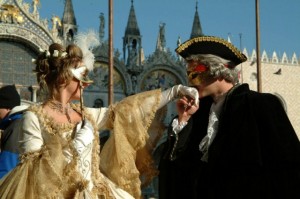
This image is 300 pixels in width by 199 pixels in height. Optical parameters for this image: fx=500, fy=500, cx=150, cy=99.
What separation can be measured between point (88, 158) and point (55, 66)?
22.8 inches

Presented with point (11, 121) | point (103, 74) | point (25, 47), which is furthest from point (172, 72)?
point (11, 121)

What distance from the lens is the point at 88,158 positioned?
2957mm

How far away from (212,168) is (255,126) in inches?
14.3

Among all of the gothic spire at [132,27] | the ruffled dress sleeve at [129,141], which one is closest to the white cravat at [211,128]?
the ruffled dress sleeve at [129,141]

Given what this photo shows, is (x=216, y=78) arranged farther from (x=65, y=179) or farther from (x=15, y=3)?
(x=15, y=3)

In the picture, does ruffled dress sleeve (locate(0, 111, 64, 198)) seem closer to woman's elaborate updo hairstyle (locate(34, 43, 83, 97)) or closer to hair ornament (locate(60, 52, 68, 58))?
woman's elaborate updo hairstyle (locate(34, 43, 83, 97))

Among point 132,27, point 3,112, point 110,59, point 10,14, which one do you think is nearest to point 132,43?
point 132,27

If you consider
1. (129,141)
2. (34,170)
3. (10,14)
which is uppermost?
(10,14)

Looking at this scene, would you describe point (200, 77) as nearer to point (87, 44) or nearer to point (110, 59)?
point (87, 44)

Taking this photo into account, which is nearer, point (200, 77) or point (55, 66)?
point (55, 66)

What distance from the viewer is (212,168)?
2891 mm

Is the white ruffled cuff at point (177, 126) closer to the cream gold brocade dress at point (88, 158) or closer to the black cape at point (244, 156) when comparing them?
the black cape at point (244, 156)

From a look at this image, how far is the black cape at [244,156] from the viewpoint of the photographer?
2645 millimetres

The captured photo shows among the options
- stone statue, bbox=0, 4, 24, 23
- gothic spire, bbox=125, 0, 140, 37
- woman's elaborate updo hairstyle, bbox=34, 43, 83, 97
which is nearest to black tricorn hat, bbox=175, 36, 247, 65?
woman's elaborate updo hairstyle, bbox=34, 43, 83, 97
